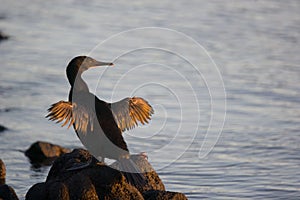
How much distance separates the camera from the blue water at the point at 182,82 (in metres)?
11.6

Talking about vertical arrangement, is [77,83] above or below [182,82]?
below

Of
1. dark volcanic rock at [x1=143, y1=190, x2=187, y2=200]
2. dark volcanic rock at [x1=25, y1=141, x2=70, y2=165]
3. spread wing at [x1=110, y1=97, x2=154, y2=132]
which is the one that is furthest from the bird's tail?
dark volcanic rock at [x1=25, y1=141, x2=70, y2=165]

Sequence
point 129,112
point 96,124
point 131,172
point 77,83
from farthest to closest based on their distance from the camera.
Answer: point 129,112 → point 77,83 → point 96,124 → point 131,172

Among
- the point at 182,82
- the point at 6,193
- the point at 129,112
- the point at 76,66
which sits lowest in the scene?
the point at 6,193

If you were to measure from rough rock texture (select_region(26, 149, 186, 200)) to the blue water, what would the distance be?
2.21 m

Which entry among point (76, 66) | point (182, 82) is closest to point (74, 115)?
point (76, 66)

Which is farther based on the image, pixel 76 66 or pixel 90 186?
pixel 76 66

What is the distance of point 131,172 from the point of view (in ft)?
26.8

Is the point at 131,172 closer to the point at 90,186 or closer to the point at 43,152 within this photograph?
the point at 90,186

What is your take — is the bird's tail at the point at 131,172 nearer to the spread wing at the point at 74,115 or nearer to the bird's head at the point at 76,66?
the spread wing at the point at 74,115

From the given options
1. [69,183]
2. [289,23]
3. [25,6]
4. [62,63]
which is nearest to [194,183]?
[69,183]

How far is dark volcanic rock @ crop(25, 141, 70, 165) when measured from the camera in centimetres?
1191

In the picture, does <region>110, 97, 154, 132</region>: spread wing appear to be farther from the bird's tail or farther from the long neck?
the bird's tail

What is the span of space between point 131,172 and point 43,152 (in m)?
4.02
